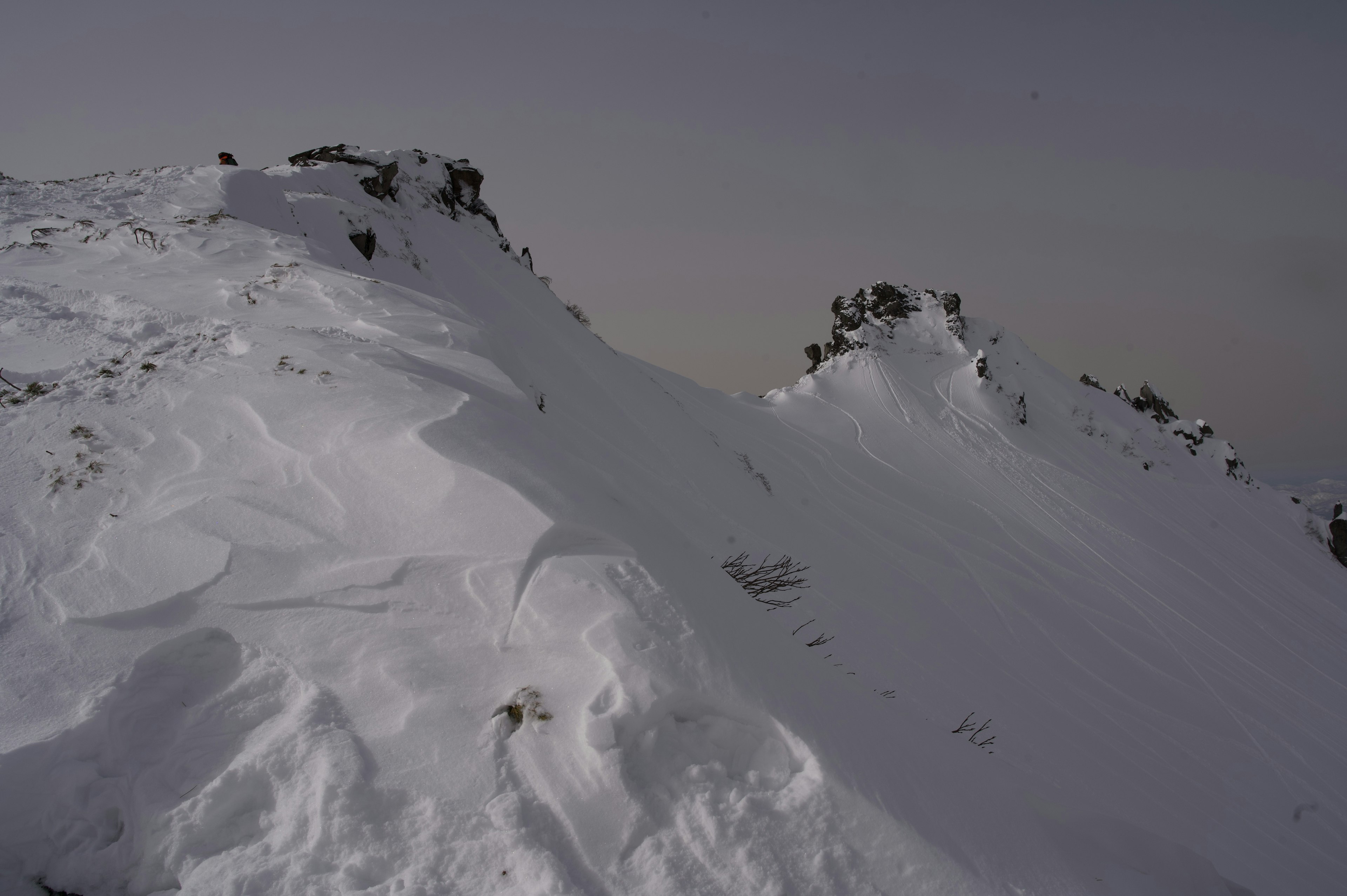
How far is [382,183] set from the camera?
12102 millimetres

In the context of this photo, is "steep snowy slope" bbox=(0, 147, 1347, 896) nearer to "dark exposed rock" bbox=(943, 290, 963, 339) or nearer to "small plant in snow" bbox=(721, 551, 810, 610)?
"small plant in snow" bbox=(721, 551, 810, 610)

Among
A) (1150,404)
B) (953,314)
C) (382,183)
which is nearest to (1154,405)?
(1150,404)

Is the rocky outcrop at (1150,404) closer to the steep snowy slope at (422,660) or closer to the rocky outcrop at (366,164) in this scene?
the steep snowy slope at (422,660)

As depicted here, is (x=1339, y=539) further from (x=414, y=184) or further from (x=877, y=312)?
(x=414, y=184)

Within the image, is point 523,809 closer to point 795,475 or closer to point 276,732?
point 276,732

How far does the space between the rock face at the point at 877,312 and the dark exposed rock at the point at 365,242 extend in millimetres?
15159

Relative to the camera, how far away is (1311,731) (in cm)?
1003

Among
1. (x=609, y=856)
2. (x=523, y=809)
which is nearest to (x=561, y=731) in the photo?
(x=523, y=809)

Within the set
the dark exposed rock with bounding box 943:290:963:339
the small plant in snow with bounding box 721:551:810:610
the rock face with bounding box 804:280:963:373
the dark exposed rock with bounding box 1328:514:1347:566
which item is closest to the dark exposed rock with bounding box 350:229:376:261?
the small plant in snow with bounding box 721:551:810:610

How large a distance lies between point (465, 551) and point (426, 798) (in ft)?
3.45

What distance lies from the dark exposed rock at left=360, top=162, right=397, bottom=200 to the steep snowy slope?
3959 millimetres

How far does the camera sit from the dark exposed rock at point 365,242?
934 centimetres

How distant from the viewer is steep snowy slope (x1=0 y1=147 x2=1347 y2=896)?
1967mm

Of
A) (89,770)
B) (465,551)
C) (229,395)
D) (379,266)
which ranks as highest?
(379,266)
